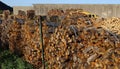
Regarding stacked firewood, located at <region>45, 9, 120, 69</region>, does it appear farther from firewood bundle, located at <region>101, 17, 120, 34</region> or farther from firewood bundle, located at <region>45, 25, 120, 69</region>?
firewood bundle, located at <region>101, 17, 120, 34</region>

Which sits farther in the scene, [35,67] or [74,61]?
[35,67]

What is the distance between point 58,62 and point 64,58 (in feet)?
1.41

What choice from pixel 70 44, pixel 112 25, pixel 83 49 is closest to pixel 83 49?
pixel 83 49

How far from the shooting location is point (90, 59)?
25.9ft

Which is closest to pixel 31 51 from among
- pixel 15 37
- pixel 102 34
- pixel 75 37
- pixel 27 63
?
pixel 27 63

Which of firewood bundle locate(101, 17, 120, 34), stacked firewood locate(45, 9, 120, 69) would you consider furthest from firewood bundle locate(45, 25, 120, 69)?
firewood bundle locate(101, 17, 120, 34)

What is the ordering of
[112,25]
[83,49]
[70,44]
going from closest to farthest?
1. [83,49]
2. [70,44]
3. [112,25]

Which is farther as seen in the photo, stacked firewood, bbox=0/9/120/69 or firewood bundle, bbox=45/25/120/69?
stacked firewood, bbox=0/9/120/69

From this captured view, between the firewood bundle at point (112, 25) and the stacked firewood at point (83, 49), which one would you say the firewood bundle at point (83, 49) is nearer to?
the stacked firewood at point (83, 49)

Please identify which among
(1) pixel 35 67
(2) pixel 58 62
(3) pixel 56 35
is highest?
(3) pixel 56 35

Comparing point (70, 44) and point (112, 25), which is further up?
point (112, 25)

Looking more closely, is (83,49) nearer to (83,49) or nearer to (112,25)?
(83,49)

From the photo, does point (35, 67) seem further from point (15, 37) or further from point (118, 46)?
point (118, 46)

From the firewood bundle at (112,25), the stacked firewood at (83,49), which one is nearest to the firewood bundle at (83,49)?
the stacked firewood at (83,49)
